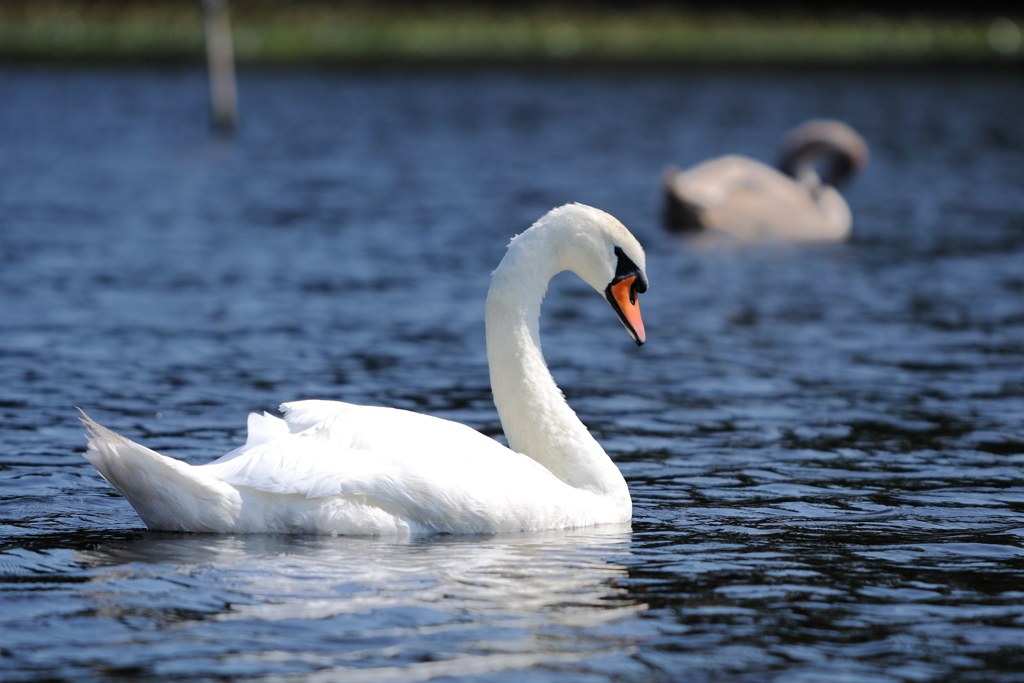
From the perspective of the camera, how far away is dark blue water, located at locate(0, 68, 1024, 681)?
5.23 meters

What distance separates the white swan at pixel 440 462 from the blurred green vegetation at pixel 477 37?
37.6m

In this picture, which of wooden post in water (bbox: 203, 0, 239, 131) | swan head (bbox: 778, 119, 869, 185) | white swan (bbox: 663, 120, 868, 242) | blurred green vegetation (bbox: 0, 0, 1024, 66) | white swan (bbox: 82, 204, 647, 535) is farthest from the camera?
blurred green vegetation (bbox: 0, 0, 1024, 66)

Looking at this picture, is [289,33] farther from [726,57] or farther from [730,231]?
[730,231]

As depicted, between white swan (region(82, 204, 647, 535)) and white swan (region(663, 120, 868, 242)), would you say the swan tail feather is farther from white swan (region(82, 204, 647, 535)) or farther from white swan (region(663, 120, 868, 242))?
white swan (region(663, 120, 868, 242))

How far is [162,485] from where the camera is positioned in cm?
619

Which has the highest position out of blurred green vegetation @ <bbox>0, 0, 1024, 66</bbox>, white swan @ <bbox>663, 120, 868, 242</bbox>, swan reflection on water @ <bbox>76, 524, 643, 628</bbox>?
blurred green vegetation @ <bbox>0, 0, 1024, 66</bbox>

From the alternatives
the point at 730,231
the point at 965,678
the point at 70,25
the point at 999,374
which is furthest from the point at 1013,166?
the point at 70,25

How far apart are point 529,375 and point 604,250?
67cm

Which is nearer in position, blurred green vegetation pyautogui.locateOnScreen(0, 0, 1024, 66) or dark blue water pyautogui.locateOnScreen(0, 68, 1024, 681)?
dark blue water pyautogui.locateOnScreen(0, 68, 1024, 681)

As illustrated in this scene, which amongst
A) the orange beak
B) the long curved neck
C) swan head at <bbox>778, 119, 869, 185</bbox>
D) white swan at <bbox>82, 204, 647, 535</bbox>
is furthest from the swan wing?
swan head at <bbox>778, 119, 869, 185</bbox>

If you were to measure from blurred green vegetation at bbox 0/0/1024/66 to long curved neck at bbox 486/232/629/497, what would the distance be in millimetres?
37532

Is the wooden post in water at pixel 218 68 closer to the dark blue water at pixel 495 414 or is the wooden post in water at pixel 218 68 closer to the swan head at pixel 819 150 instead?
the dark blue water at pixel 495 414

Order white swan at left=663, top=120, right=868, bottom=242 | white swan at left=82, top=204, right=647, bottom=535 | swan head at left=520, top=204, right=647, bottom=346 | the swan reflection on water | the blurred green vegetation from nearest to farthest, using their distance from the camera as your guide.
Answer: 1. the swan reflection on water
2. white swan at left=82, top=204, right=647, bottom=535
3. swan head at left=520, top=204, right=647, bottom=346
4. white swan at left=663, top=120, right=868, bottom=242
5. the blurred green vegetation

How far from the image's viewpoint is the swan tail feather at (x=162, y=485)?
20.0ft
